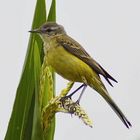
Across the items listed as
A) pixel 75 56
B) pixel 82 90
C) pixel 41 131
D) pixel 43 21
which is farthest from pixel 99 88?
pixel 41 131

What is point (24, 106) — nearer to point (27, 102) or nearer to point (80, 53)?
point (27, 102)

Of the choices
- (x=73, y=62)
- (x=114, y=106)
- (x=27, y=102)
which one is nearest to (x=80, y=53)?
(x=73, y=62)

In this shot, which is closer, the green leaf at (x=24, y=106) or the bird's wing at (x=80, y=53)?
the green leaf at (x=24, y=106)

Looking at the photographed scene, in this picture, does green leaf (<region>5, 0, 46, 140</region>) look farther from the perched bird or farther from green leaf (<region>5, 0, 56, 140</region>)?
the perched bird

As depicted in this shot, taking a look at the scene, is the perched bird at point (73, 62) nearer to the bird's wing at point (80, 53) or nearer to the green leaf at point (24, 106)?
the bird's wing at point (80, 53)

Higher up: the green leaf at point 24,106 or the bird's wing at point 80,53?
the bird's wing at point 80,53

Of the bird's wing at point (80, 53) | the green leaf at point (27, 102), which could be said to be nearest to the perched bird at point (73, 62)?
the bird's wing at point (80, 53)

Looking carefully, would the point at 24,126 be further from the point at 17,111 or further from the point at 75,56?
the point at 75,56

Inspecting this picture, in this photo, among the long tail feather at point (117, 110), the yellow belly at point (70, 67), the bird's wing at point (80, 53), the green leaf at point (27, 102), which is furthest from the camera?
the yellow belly at point (70, 67)
